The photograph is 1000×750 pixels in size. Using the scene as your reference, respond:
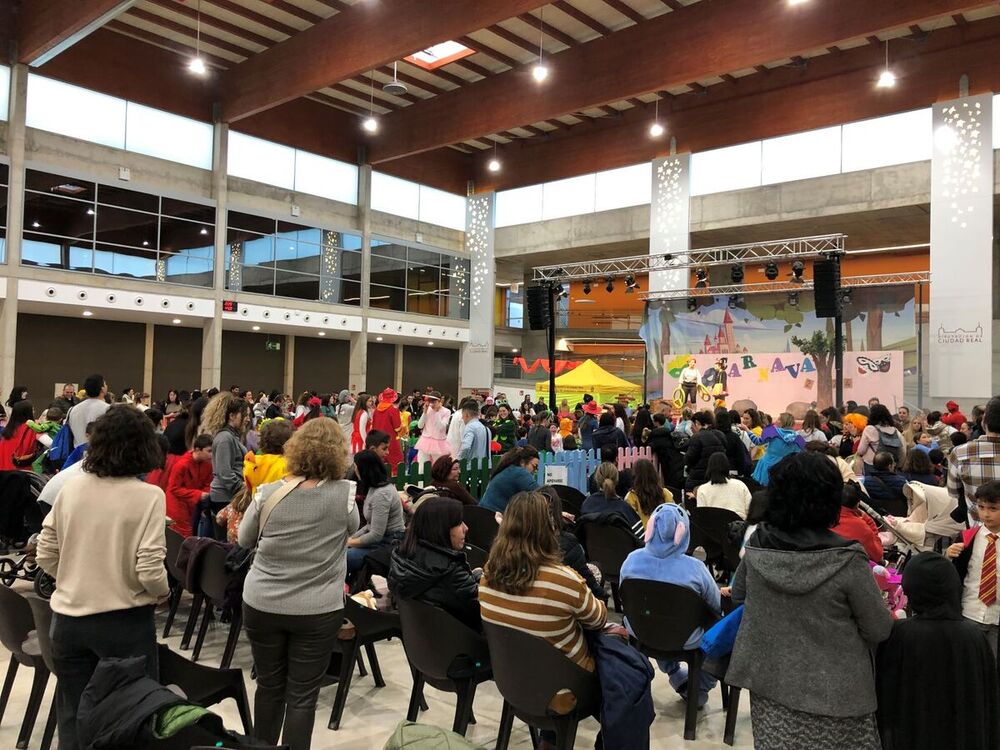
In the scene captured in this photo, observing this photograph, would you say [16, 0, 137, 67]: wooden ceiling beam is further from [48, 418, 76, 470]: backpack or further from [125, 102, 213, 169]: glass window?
[48, 418, 76, 470]: backpack

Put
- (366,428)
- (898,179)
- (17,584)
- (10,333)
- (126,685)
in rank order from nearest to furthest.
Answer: (126,685) < (17,584) < (366,428) < (10,333) < (898,179)

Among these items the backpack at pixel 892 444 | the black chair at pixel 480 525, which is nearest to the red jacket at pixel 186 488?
the black chair at pixel 480 525

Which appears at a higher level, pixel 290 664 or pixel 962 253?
pixel 962 253

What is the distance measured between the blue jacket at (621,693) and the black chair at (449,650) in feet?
1.81

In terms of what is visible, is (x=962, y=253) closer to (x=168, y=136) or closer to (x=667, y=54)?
(x=667, y=54)

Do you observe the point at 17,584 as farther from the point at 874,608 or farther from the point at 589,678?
the point at 874,608

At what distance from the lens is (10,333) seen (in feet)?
51.6

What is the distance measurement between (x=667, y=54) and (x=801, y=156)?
5749 millimetres

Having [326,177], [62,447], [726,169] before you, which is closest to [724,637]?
[62,447]

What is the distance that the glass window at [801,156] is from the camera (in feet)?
58.7

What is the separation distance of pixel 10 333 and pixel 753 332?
1673 cm

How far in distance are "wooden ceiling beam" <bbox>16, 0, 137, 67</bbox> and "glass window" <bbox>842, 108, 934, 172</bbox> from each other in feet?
50.8

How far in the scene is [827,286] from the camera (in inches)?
567

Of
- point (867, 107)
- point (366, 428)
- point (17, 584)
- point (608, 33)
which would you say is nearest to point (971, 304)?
point (867, 107)
